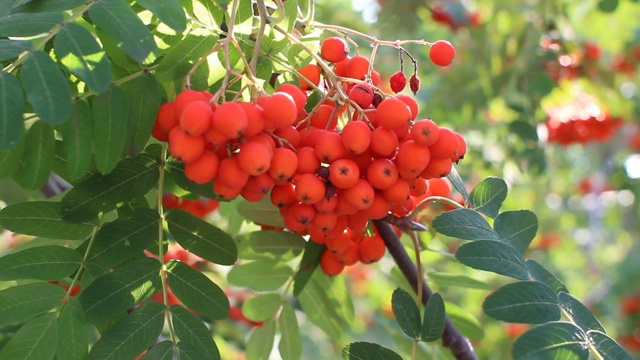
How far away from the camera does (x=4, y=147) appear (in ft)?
3.66

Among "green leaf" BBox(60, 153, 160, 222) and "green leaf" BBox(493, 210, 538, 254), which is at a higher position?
"green leaf" BBox(493, 210, 538, 254)

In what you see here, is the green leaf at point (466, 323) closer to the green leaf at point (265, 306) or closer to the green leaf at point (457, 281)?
the green leaf at point (457, 281)

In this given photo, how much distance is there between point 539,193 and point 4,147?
215 inches

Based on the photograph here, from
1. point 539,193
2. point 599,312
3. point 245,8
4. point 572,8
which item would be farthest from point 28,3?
point 599,312

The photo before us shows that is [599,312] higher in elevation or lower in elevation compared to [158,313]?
higher

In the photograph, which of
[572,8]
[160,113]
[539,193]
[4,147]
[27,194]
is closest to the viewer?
[4,147]

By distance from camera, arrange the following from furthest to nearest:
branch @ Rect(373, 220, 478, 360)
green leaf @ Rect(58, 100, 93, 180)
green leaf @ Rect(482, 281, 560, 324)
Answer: branch @ Rect(373, 220, 478, 360) < green leaf @ Rect(58, 100, 93, 180) < green leaf @ Rect(482, 281, 560, 324)

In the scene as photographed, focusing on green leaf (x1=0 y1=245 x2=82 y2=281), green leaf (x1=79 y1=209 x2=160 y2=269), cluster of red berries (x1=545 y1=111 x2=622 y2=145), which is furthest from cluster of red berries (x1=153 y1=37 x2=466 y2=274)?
cluster of red berries (x1=545 y1=111 x2=622 y2=145)

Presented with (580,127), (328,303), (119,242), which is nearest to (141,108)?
(119,242)

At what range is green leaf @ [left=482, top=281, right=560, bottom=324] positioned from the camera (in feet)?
3.82

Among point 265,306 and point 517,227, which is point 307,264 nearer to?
point 265,306

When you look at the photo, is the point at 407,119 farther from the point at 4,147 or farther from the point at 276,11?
the point at 4,147

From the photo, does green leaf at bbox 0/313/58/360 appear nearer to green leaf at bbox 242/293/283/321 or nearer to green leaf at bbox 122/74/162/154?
green leaf at bbox 122/74/162/154

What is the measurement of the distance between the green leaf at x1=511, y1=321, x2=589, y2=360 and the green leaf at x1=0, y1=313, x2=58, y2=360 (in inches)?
33.6
